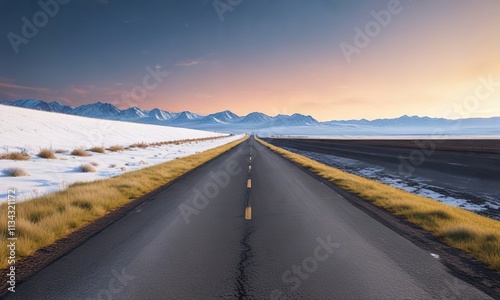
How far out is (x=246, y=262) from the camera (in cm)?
449

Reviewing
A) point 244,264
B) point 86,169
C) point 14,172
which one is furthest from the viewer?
point 86,169

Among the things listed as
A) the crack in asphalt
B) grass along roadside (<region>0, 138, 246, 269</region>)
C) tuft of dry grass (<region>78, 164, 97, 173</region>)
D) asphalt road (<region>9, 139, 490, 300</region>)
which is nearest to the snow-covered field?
tuft of dry grass (<region>78, 164, 97, 173</region>)

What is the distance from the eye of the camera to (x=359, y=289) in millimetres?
3682

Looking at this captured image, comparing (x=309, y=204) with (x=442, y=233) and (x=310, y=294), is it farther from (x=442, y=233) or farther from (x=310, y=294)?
(x=310, y=294)

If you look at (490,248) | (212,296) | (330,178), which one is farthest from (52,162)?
(490,248)

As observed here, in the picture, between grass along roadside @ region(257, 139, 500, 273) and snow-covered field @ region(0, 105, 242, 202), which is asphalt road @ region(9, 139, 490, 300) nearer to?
grass along roadside @ region(257, 139, 500, 273)

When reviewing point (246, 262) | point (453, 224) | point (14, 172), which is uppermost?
point (14, 172)

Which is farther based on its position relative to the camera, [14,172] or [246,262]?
[14,172]

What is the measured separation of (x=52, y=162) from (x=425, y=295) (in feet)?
66.8

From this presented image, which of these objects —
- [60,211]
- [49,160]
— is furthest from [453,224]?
[49,160]

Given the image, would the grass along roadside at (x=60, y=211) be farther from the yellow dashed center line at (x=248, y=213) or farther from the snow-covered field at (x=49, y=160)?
the yellow dashed center line at (x=248, y=213)

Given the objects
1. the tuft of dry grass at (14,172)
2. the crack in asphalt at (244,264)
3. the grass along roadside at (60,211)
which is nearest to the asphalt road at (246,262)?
the crack in asphalt at (244,264)

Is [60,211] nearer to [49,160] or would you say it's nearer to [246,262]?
[246,262]

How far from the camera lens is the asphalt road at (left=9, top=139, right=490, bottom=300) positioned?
3.63 meters
